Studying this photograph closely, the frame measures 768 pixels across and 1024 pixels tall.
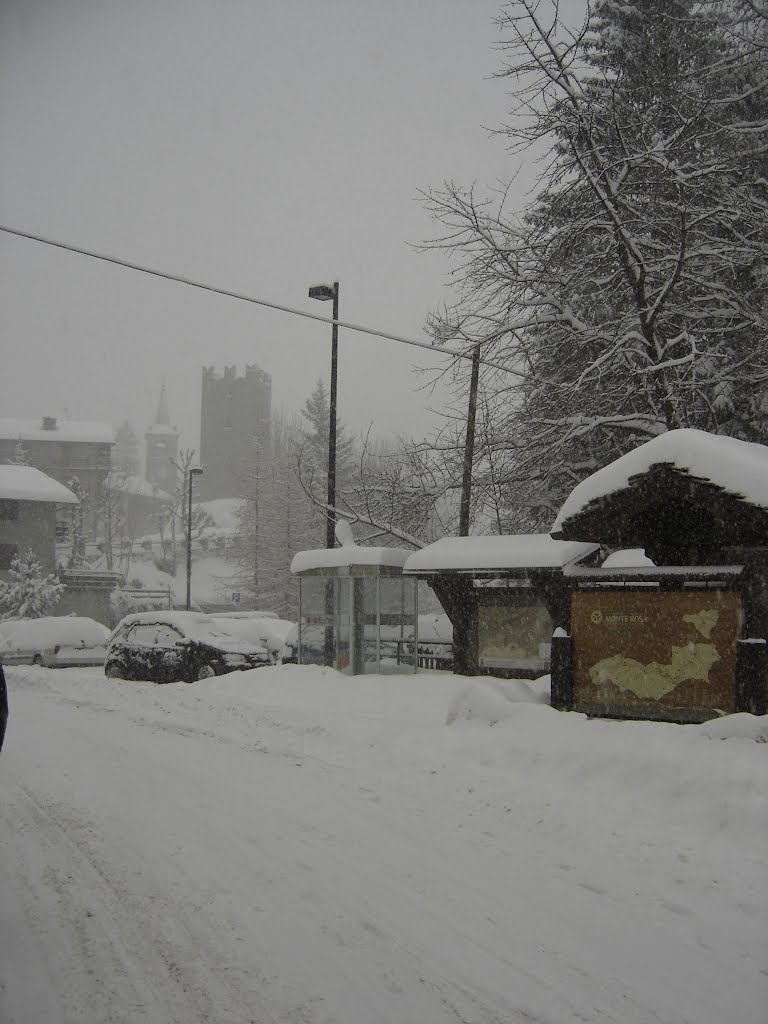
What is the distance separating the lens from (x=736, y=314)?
15055 mm

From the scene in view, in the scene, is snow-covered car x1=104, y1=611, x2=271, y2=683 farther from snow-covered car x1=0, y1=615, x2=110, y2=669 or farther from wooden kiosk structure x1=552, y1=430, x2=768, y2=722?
wooden kiosk structure x1=552, y1=430, x2=768, y2=722

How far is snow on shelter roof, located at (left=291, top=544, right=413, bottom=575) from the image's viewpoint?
16844 mm

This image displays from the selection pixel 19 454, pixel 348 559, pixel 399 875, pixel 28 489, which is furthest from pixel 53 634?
pixel 19 454

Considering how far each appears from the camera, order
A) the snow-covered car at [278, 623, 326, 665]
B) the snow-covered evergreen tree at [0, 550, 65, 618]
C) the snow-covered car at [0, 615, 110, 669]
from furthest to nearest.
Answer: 1. the snow-covered evergreen tree at [0, 550, 65, 618]
2. the snow-covered car at [0, 615, 110, 669]
3. the snow-covered car at [278, 623, 326, 665]

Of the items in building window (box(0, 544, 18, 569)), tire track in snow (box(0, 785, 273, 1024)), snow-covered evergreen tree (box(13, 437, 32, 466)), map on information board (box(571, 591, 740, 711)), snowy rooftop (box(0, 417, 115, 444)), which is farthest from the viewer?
snowy rooftop (box(0, 417, 115, 444))

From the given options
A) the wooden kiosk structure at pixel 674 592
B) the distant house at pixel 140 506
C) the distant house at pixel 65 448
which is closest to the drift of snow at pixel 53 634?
the wooden kiosk structure at pixel 674 592

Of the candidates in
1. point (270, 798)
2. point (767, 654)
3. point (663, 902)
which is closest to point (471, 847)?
point (663, 902)

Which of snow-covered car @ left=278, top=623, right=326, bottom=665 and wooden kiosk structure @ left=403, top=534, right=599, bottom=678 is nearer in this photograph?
wooden kiosk structure @ left=403, top=534, right=599, bottom=678

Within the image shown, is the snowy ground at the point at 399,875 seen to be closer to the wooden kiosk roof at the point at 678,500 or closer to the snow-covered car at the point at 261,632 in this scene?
the wooden kiosk roof at the point at 678,500

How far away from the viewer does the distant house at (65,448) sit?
86375 mm

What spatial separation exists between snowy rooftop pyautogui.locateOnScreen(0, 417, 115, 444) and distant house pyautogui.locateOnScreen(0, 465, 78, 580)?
3586 centimetres

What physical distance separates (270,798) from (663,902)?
11.7 ft

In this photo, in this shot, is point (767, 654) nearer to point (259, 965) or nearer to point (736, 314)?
point (259, 965)

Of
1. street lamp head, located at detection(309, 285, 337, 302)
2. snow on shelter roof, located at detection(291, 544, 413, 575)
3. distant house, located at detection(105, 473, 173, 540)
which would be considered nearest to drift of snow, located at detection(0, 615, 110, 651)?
snow on shelter roof, located at detection(291, 544, 413, 575)
